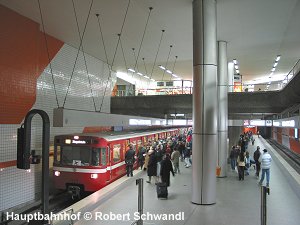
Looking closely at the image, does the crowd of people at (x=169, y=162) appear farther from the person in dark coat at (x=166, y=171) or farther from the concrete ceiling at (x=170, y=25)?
the concrete ceiling at (x=170, y=25)

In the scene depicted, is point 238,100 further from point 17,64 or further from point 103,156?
point 17,64

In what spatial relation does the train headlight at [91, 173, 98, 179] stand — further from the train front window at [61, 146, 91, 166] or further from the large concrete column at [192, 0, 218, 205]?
the large concrete column at [192, 0, 218, 205]

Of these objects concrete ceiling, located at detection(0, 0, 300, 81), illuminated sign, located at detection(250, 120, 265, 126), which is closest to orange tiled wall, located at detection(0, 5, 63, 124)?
concrete ceiling, located at detection(0, 0, 300, 81)

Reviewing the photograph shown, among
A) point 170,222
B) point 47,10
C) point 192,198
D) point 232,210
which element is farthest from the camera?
point 47,10

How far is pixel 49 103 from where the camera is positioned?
13.9 m

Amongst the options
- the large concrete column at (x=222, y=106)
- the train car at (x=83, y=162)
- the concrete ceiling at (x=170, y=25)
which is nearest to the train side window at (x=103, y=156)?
the train car at (x=83, y=162)

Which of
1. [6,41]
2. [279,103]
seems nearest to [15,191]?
[6,41]

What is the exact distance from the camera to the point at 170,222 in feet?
23.9

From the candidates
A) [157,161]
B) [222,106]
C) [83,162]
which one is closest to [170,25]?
[222,106]

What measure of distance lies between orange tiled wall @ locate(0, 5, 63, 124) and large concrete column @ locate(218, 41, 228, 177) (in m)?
8.28

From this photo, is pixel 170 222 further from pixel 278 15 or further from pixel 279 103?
pixel 279 103

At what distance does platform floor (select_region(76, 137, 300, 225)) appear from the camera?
746 centimetres

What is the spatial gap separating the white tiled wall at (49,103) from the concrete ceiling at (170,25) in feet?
3.70

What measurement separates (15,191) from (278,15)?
12.2m
